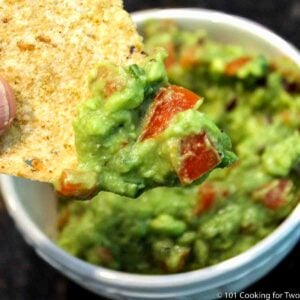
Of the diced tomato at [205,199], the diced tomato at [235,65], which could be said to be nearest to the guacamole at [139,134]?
the diced tomato at [205,199]

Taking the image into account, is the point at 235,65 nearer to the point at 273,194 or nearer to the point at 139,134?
the point at 273,194

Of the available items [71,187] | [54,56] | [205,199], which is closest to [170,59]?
[205,199]

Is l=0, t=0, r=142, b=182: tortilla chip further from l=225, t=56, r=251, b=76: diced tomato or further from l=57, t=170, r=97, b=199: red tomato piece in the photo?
l=225, t=56, r=251, b=76: diced tomato

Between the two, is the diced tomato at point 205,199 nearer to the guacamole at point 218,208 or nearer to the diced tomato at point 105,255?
the guacamole at point 218,208

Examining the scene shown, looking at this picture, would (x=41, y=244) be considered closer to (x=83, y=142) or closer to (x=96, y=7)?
(x=83, y=142)

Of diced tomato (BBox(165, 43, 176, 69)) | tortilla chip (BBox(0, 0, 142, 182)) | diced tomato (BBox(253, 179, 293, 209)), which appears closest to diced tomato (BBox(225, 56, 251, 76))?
diced tomato (BBox(165, 43, 176, 69))
